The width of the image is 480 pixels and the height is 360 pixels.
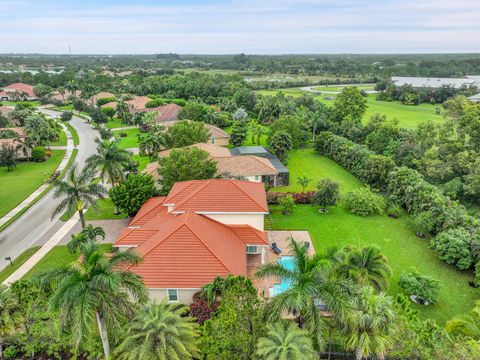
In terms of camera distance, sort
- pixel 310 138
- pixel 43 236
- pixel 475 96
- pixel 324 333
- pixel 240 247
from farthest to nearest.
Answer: pixel 475 96 → pixel 310 138 → pixel 43 236 → pixel 240 247 → pixel 324 333

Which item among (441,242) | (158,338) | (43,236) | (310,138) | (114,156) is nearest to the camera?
(158,338)

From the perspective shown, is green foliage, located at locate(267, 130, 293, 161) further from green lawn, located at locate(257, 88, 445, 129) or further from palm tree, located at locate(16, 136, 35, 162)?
palm tree, located at locate(16, 136, 35, 162)

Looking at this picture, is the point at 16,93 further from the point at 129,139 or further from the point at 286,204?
the point at 286,204

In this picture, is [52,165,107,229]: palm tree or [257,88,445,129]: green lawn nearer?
[52,165,107,229]: palm tree

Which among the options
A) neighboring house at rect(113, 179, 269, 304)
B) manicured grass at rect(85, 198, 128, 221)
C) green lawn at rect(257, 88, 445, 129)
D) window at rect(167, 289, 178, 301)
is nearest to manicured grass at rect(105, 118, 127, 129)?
manicured grass at rect(85, 198, 128, 221)

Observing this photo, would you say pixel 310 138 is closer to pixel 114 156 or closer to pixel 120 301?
pixel 114 156

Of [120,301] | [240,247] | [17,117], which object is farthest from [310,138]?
[17,117]

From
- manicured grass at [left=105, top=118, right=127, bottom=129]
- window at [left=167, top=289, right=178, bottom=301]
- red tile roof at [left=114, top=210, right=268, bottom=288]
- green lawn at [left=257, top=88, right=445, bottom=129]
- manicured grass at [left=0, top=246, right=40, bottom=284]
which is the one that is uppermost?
red tile roof at [left=114, top=210, right=268, bottom=288]

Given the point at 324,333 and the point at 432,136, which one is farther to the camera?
the point at 432,136
